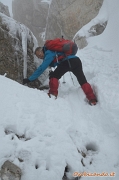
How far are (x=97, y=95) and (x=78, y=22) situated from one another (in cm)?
1405

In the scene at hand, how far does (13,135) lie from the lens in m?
3.59

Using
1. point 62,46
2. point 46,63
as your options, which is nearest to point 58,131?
point 46,63

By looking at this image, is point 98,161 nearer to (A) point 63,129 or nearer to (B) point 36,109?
(A) point 63,129

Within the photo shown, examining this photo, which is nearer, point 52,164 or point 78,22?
point 52,164

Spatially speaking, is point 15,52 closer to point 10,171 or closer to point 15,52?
point 15,52

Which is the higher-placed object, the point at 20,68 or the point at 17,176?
the point at 17,176

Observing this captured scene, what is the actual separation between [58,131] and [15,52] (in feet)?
14.0

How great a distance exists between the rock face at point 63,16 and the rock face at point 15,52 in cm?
994

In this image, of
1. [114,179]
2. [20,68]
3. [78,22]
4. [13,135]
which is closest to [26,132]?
[13,135]

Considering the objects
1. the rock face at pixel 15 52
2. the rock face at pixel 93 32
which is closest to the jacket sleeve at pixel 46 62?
the rock face at pixel 15 52

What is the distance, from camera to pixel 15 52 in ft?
23.4

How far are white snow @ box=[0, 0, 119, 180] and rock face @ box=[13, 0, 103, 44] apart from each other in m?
12.1

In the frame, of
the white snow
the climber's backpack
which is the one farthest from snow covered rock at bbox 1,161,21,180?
the climber's backpack

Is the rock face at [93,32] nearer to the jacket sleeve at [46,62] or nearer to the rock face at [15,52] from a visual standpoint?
the rock face at [15,52]
